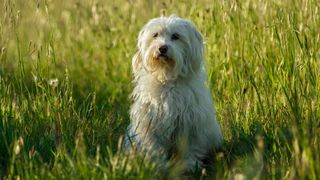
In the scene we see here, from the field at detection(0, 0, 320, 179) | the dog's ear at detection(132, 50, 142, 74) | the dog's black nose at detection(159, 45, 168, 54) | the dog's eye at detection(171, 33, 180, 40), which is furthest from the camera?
the dog's ear at detection(132, 50, 142, 74)

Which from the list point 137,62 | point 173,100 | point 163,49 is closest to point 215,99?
point 137,62

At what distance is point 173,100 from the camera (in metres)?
5.35

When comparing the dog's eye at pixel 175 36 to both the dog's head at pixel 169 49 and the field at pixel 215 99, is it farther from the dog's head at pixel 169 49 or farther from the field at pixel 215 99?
the field at pixel 215 99

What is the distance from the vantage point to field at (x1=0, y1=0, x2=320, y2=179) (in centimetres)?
394

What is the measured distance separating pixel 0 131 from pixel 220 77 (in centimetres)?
234

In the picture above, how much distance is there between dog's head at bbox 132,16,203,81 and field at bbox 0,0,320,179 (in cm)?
40

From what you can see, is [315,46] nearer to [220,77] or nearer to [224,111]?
[224,111]

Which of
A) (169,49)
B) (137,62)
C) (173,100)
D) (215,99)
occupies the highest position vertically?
(169,49)

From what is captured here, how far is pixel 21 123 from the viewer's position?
5.13 meters

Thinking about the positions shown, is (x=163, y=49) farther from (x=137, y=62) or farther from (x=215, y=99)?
(x=215, y=99)

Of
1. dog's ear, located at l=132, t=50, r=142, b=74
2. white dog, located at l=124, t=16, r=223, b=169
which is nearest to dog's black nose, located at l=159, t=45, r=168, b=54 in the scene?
white dog, located at l=124, t=16, r=223, b=169

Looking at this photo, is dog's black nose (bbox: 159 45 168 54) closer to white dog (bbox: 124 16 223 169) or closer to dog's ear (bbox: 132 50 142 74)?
white dog (bbox: 124 16 223 169)

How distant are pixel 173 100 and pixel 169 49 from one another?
353 mm

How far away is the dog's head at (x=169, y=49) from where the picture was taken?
534 cm
